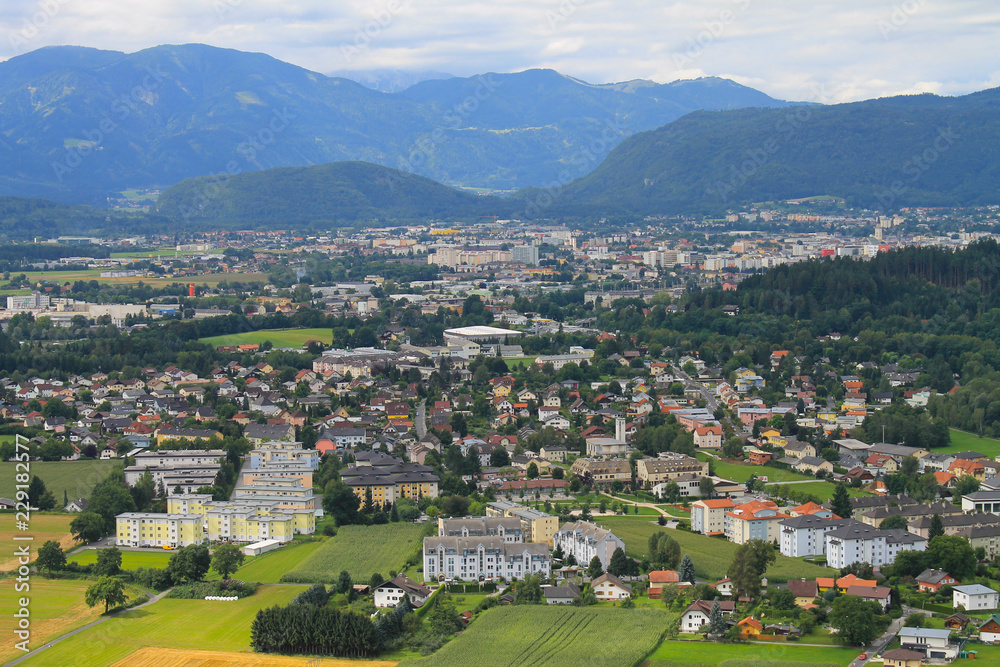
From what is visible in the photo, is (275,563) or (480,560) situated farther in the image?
(275,563)

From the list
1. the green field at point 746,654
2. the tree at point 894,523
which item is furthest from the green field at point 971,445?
the green field at point 746,654

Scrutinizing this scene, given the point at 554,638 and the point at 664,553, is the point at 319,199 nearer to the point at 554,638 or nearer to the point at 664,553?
the point at 664,553

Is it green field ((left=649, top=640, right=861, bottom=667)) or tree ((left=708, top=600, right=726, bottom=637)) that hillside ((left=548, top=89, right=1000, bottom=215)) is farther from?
green field ((left=649, top=640, right=861, bottom=667))

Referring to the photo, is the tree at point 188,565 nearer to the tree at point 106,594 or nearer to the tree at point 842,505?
the tree at point 106,594

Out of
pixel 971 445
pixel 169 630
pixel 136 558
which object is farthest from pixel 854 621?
pixel 971 445

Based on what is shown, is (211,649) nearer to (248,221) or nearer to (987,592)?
(987,592)
